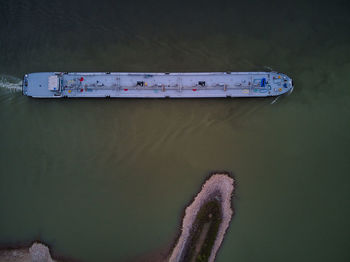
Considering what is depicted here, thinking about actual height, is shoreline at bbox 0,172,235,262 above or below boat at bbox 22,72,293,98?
below

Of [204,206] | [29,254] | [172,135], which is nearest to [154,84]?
[172,135]

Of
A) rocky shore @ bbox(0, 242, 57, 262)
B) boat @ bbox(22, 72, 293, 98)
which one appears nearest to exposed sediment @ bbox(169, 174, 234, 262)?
boat @ bbox(22, 72, 293, 98)

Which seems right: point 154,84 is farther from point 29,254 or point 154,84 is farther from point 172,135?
point 29,254

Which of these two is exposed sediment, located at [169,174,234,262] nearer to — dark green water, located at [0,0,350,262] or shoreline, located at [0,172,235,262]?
shoreline, located at [0,172,235,262]

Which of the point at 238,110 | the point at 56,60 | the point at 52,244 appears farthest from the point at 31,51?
the point at 238,110

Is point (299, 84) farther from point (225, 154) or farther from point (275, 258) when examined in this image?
point (275, 258)
